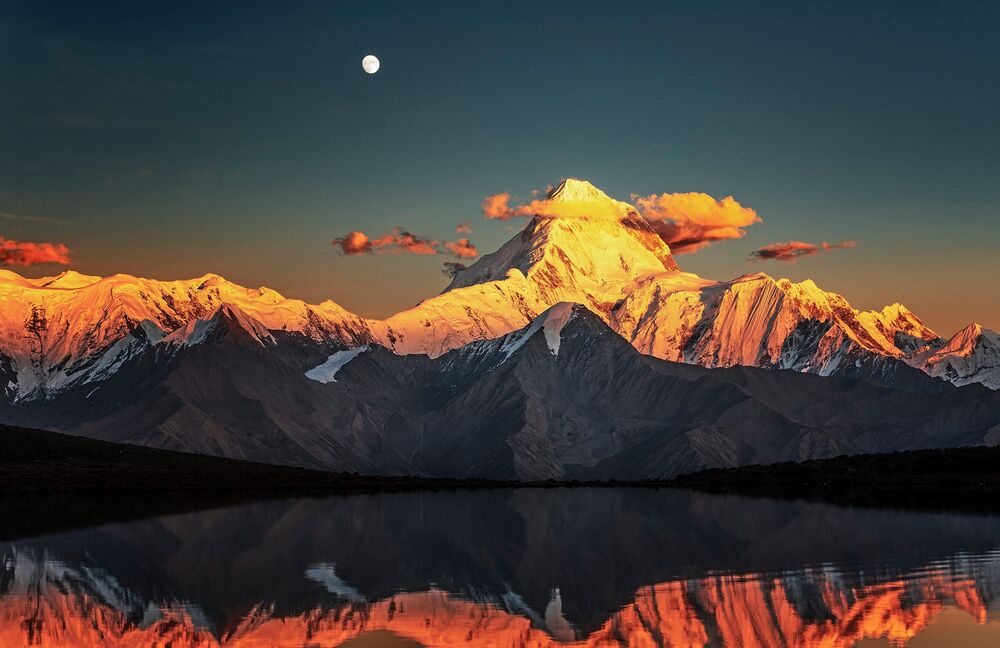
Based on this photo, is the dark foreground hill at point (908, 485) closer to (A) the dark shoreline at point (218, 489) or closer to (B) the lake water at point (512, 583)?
(A) the dark shoreline at point (218, 489)

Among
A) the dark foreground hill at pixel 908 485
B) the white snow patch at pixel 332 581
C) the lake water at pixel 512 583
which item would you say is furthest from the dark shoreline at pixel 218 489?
the white snow patch at pixel 332 581

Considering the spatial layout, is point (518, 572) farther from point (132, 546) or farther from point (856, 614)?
point (132, 546)

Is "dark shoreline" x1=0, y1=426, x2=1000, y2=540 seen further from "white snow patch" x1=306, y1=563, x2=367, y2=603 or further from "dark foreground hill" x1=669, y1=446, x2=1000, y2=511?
"white snow patch" x1=306, y1=563, x2=367, y2=603

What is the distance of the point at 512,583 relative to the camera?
70125 mm

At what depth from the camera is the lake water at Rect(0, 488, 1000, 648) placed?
53.8 meters

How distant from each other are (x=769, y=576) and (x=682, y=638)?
60.0ft

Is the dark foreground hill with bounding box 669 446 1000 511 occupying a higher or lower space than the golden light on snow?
lower

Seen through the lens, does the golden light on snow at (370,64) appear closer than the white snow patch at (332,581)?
No

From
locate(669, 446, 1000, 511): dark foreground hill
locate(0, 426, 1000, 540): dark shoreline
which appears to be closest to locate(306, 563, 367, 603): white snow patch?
locate(0, 426, 1000, 540): dark shoreline

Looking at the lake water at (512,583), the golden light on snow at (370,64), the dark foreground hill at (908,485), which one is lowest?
the dark foreground hill at (908,485)

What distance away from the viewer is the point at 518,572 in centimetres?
7475

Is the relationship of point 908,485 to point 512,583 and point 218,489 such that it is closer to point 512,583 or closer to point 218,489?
point 218,489

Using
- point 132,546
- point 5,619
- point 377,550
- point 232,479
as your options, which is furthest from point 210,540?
point 232,479

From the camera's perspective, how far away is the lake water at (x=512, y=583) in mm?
53781
